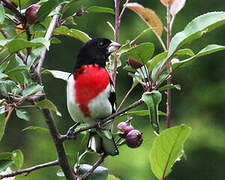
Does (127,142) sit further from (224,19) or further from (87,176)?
(224,19)

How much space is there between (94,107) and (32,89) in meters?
0.37

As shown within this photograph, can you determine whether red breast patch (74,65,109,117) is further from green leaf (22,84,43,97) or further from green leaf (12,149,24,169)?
green leaf (22,84,43,97)

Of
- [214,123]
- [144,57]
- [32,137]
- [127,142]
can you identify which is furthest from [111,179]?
[32,137]

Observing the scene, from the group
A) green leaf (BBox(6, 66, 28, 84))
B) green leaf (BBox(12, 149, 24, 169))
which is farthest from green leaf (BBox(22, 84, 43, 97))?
green leaf (BBox(12, 149, 24, 169))

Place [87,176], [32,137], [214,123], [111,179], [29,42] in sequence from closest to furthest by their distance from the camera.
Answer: [29,42]
[87,176]
[111,179]
[214,123]
[32,137]

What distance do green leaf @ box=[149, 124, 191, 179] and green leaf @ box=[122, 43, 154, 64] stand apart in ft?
0.43

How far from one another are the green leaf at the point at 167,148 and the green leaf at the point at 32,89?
0.74 feet

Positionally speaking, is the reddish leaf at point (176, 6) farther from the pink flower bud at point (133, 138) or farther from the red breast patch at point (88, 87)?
the pink flower bud at point (133, 138)

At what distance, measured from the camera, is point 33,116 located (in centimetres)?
509

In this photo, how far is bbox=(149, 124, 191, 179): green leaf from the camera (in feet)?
3.77

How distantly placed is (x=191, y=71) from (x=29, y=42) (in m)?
3.87

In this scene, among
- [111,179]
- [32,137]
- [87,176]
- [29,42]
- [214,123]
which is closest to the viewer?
[29,42]

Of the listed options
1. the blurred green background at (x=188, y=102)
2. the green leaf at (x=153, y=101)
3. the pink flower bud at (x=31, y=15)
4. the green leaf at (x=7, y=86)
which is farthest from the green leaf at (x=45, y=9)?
the blurred green background at (x=188, y=102)

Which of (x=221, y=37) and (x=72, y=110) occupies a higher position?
(x=72, y=110)
